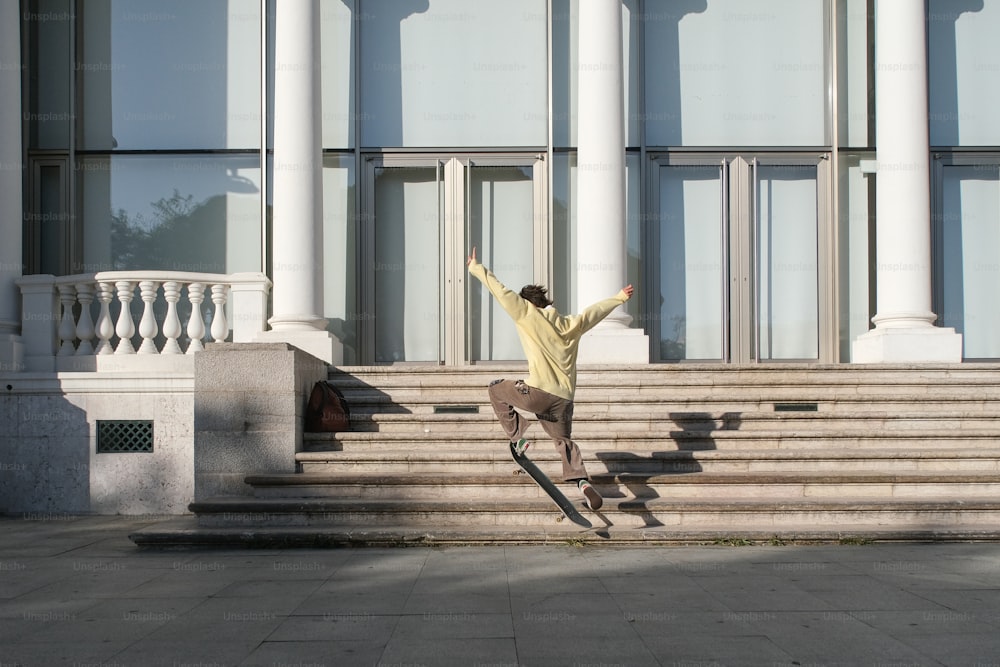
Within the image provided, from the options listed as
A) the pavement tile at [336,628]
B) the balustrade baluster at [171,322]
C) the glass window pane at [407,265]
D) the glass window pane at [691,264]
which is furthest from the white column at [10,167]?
the glass window pane at [691,264]

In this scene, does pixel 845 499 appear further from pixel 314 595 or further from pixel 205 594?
pixel 205 594

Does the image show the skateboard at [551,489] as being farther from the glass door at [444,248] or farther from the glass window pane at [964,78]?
the glass window pane at [964,78]

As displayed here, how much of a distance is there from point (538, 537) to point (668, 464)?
1.90 meters

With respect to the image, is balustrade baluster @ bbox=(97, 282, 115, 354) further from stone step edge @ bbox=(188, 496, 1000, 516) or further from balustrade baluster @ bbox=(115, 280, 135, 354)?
stone step edge @ bbox=(188, 496, 1000, 516)

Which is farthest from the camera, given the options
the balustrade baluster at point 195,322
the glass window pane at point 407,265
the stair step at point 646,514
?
the glass window pane at point 407,265

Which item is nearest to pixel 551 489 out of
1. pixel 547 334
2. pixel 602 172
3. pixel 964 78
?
pixel 547 334

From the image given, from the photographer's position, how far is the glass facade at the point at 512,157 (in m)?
14.3

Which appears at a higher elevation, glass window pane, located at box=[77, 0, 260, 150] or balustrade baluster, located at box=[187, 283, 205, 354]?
glass window pane, located at box=[77, 0, 260, 150]

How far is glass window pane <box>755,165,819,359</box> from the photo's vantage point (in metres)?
14.4

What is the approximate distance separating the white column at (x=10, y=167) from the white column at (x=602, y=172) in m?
7.28

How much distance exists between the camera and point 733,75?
14.6 m

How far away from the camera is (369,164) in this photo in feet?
47.2

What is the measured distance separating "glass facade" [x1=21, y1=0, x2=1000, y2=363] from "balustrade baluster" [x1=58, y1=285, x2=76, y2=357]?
2376 millimetres

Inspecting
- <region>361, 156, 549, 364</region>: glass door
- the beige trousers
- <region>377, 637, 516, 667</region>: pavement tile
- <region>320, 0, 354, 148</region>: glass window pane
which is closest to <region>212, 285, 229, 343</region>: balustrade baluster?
<region>361, 156, 549, 364</region>: glass door
